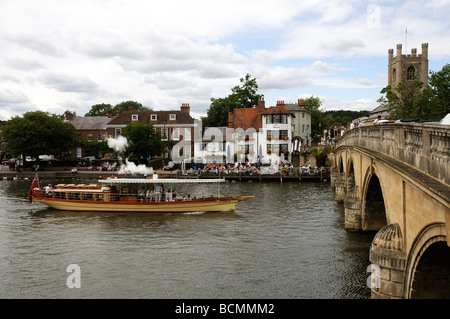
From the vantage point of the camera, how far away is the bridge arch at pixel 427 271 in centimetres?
1105

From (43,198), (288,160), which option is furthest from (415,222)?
(288,160)

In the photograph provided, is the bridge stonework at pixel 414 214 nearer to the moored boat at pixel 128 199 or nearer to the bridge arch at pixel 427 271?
the bridge arch at pixel 427 271

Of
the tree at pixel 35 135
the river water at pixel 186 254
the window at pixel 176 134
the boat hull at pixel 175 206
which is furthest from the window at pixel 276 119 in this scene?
the boat hull at pixel 175 206

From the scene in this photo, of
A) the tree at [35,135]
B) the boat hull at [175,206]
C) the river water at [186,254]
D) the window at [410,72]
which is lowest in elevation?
the river water at [186,254]

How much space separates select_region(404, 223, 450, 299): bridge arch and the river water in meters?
4.12

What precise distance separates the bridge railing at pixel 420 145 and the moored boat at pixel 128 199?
19.2 meters

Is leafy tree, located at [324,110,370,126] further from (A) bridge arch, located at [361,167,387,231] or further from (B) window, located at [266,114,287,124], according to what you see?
(A) bridge arch, located at [361,167,387,231]

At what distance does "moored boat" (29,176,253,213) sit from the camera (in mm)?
33719

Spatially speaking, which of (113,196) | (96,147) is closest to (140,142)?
(96,147)

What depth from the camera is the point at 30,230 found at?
1092 inches

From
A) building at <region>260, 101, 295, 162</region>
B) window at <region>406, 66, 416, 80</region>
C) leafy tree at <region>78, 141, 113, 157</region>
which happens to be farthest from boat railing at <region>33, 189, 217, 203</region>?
window at <region>406, 66, 416, 80</region>

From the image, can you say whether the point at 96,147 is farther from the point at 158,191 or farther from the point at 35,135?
the point at 158,191

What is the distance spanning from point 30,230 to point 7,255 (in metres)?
6.18
